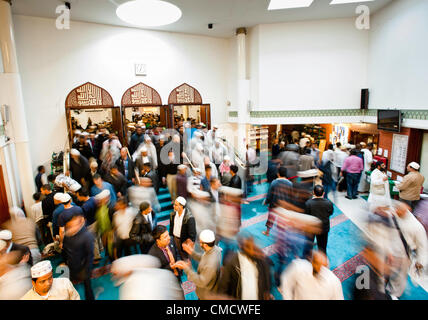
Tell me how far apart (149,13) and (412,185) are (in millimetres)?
9341

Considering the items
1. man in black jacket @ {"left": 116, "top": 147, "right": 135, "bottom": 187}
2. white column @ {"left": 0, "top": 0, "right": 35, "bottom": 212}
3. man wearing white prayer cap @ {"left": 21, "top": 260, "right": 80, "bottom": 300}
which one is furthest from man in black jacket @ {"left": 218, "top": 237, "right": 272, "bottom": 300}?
white column @ {"left": 0, "top": 0, "right": 35, "bottom": 212}

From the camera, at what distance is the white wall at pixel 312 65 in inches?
360

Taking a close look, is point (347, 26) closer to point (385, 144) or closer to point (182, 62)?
point (385, 144)

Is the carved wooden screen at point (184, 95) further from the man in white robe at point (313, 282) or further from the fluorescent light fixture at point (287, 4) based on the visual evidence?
the man in white robe at point (313, 282)

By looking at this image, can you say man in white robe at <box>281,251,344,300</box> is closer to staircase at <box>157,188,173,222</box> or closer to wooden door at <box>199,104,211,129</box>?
staircase at <box>157,188,173,222</box>

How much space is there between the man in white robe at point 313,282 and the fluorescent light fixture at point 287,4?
7.85m

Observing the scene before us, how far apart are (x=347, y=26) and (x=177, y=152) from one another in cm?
756

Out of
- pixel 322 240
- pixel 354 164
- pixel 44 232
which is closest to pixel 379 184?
pixel 354 164

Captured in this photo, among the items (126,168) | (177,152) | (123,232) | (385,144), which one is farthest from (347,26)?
(123,232)

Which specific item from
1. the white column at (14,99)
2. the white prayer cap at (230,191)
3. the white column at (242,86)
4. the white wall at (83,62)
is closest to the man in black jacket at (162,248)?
the white prayer cap at (230,191)

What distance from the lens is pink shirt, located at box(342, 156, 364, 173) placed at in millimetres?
7111

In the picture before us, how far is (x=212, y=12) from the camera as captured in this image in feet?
26.7

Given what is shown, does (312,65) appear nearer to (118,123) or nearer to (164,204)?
(164,204)

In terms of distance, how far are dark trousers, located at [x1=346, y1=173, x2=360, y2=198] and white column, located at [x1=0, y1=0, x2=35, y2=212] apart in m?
8.91
